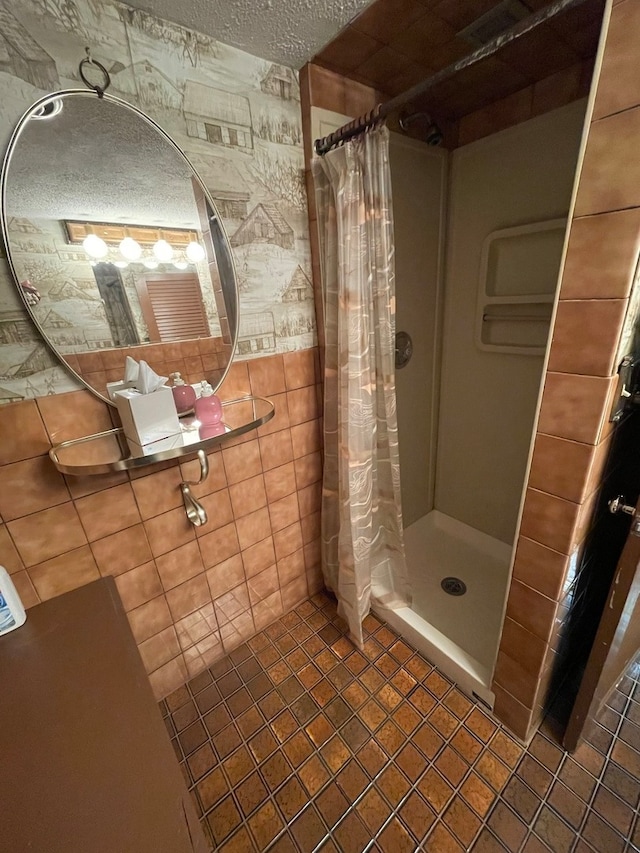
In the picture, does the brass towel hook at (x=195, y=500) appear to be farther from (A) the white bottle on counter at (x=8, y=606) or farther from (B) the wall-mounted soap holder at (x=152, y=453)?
(A) the white bottle on counter at (x=8, y=606)

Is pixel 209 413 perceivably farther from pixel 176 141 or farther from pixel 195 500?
pixel 176 141

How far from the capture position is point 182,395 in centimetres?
99

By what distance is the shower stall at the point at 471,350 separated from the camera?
130 cm

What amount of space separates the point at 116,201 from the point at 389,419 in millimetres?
1023

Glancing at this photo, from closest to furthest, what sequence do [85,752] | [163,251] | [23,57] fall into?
[85,752] → [23,57] → [163,251]

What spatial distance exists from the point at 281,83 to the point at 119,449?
117 cm

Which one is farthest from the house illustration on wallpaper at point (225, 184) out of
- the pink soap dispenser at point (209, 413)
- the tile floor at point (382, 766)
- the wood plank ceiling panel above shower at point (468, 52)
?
the tile floor at point (382, 766)

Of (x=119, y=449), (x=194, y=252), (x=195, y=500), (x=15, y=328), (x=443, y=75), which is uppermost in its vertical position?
(x=443, y=75)

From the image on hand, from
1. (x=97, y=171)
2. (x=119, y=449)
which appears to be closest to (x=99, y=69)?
(x=97, y=171)

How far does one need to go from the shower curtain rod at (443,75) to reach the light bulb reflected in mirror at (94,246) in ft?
2.40

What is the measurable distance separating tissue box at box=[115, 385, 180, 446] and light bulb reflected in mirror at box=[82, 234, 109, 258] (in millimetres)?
342

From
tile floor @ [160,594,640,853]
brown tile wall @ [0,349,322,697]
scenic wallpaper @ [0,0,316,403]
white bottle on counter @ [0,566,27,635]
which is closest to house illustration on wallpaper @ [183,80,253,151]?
scenic wallpaper @ [0,0,316,403]

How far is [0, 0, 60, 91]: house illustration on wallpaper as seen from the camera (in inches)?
26.5

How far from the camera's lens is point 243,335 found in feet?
3.66
